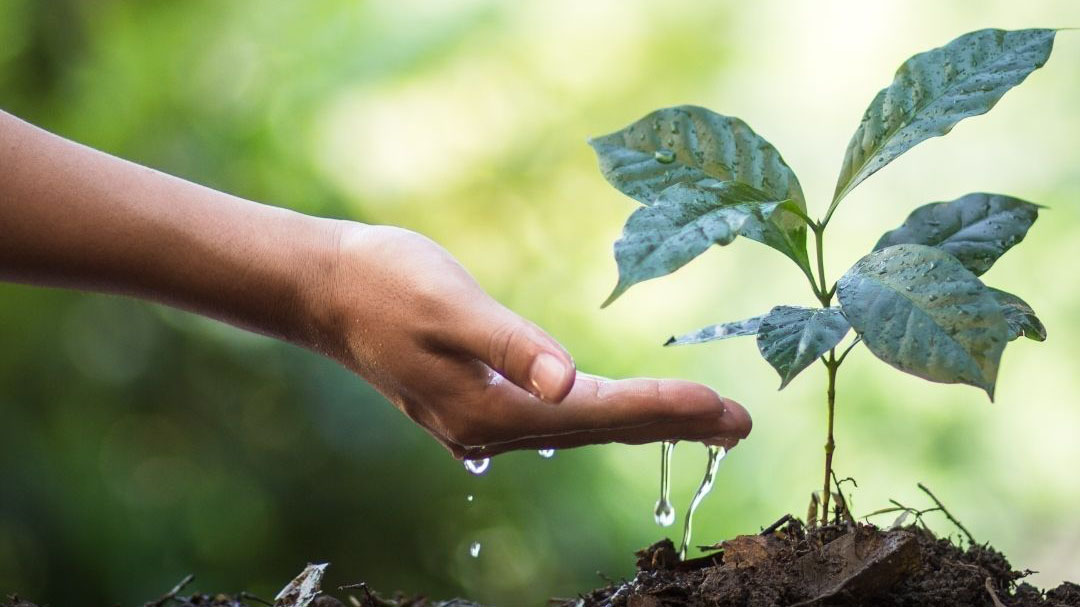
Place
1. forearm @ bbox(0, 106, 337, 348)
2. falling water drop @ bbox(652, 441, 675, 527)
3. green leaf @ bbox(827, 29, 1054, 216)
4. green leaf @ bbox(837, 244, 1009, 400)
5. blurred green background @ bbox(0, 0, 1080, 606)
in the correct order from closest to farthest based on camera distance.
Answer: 1. green leaf @ bbox(837, 244, 1009, 400)
2. green leaf @ bbox(827, 29, 1054, 216)
3. forearm @ bbox(0, 106, 337, 348)
4. falling water drop @ bbox(652, 441, 675, 527)
5. blurred green background @ bbox(0, 0, 1080, 606)

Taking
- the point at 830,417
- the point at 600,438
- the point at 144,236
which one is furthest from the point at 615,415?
the point at 144,236

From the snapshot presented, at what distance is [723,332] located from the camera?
0.88 metres

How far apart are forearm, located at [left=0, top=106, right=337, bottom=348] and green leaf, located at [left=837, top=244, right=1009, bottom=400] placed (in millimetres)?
509

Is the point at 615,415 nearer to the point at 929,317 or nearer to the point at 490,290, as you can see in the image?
the point at 929,317

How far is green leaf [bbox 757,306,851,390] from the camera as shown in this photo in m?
0.72

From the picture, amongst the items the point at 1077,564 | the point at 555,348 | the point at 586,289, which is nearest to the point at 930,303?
the point at 555,348

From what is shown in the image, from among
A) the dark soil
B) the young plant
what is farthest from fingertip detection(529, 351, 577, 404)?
the dark soil

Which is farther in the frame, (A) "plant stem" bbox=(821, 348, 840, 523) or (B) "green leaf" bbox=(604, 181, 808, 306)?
(A) "plant stem" bbox=(821, 348, 840, 523)

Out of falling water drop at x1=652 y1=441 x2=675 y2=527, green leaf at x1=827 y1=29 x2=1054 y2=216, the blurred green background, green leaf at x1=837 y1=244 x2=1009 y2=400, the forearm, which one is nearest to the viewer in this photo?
green leaf at x1=837 y1=244 x2=1009 y2=400

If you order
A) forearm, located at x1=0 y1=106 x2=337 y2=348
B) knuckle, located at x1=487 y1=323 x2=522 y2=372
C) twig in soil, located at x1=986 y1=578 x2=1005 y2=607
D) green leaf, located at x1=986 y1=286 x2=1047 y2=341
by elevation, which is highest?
forearm, located at x1=0 y1=106 x2=337 y2=348

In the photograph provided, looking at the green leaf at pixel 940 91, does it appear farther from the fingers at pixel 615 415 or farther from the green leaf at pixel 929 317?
the fingers at pixel 615 415

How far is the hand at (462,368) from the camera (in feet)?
2.74

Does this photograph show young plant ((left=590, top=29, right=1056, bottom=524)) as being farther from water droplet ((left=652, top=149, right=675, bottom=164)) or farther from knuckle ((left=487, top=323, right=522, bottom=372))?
knuckle ((left=487, top=323, right=522, bottom=372))

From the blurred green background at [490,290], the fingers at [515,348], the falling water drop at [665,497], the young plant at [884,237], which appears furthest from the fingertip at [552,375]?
the blurred green background at [490,290]
